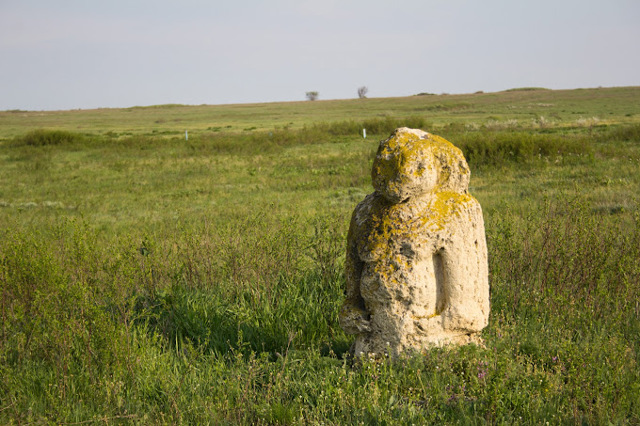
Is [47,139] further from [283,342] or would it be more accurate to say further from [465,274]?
[465,274]

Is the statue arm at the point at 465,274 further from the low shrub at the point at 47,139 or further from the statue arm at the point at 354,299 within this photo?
the low shrub at the point at 47,139

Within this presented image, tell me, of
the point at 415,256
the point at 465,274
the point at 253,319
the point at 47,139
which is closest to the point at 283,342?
the point at 253,319

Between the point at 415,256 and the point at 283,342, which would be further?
the point at 283,342

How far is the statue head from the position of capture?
3.87 meters

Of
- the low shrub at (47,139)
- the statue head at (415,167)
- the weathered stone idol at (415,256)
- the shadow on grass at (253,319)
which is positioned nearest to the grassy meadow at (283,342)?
the shadow on grass at (253,319)

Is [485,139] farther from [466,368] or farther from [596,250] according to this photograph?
[466,368]

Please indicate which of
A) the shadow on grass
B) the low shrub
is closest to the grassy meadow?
the shadow on grass

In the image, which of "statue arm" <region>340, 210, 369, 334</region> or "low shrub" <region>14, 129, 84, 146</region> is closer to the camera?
"statue arm" <region>340, 210, 369, 334</region>

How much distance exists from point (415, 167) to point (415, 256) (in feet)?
2.21

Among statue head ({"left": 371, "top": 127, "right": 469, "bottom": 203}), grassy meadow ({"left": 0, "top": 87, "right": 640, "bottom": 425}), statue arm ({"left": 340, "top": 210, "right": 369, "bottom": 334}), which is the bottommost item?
grassy meadow ({"left": 0, "top": 87, "right": 640, "bottom": 425})

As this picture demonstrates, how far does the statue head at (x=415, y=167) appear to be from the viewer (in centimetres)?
387

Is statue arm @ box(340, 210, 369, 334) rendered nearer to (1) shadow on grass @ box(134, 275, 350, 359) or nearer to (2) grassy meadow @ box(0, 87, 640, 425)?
(2) grassy meadow @ box(0, 87, 640, 425)

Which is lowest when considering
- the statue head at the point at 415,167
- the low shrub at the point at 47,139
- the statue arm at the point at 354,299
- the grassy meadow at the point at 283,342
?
the grassy meadow at the point at 283,342

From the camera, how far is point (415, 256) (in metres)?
3.87
